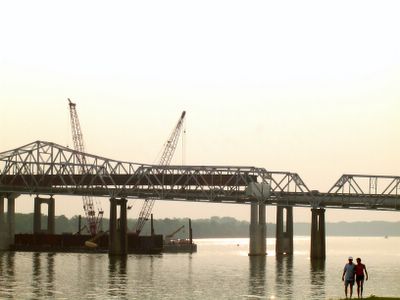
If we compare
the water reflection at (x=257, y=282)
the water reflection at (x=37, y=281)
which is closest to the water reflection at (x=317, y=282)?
the water reflection at (x=257, y=282)

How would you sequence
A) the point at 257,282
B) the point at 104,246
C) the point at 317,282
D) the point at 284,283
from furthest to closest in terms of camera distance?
the point at 104,246 < the point at 317,282 < the point at 257,282 < the point at 284,283

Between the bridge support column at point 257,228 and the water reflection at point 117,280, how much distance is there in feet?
130

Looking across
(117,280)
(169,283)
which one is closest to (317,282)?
(169,283)

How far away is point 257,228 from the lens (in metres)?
172

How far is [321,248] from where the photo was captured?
6289 inches

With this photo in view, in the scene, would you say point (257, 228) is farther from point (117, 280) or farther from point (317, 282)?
point (117, 280)

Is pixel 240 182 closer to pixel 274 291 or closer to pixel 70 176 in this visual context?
pixel 70 176

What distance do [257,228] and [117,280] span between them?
7868 centimetres

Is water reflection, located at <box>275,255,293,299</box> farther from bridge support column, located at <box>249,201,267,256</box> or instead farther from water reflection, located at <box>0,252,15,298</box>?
bridge support column, located at <box>249,201,267,256</box>

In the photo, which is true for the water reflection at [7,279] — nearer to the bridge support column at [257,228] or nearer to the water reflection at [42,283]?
the water reflection at [42,283]

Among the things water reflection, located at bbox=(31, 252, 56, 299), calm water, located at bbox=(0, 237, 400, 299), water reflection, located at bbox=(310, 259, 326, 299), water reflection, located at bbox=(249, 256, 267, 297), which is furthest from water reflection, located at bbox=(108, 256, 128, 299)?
water reflection, located at bbox=(310, 259, 326, 299)

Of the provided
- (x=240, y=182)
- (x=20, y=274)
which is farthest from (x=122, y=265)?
(x=240, y=182)

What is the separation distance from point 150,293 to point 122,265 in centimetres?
5266

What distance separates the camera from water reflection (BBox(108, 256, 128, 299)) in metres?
77.7
